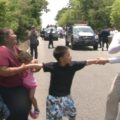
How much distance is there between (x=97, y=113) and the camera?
10375 mm

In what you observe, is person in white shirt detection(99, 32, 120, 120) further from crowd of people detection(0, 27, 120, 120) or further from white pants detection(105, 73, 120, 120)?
crowd of people detection(0, 27, 120, 120)

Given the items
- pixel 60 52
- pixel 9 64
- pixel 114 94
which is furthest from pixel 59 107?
pixel 114 94

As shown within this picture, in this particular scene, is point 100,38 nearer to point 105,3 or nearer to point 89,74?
point 89,74

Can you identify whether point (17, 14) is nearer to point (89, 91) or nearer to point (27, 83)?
point (89, 91)

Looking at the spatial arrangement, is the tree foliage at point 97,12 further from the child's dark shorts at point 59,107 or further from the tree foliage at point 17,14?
the child's dark shorts at point 59,107

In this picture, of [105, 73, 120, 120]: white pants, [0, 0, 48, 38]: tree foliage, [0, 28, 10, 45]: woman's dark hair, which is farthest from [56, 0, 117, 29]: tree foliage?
[0, 28, 10, 45]: woman's dark hair

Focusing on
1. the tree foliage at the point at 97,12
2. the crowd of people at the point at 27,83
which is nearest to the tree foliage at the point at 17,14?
the tree foliage at the point at 97,12

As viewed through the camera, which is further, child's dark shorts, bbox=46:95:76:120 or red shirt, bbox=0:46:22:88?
child's dark shorts, bbox=46:95:76:120

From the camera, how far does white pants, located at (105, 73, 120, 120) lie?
25.3ft

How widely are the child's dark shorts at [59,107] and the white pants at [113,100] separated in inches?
50.7

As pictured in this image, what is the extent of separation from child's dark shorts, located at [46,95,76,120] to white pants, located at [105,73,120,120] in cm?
129

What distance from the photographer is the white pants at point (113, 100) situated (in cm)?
771

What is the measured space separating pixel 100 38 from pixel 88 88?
2629cm

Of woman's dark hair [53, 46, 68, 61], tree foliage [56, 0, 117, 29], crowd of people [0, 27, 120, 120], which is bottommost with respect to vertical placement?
tree foliage [56, 0, 117, 29]
